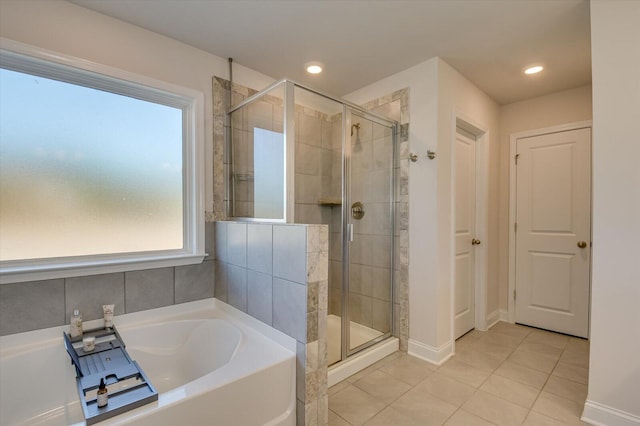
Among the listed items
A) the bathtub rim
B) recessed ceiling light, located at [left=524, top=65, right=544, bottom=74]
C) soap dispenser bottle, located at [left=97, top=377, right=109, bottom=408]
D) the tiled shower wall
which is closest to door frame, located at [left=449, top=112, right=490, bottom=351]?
recessed ceiling light, located at [left=524, top=65, right=544, bottom=74]

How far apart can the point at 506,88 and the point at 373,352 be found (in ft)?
9.21

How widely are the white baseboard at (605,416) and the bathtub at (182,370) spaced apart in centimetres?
166

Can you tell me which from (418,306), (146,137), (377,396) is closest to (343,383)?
(377,396)

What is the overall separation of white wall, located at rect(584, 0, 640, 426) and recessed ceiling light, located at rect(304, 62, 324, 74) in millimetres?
1764

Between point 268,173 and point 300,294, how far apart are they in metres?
0.90

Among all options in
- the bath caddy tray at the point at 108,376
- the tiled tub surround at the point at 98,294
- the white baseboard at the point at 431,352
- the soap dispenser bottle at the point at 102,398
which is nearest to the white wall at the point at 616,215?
the white baseboard at the point at 431,352

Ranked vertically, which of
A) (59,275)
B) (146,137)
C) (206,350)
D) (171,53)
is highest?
(171,53)

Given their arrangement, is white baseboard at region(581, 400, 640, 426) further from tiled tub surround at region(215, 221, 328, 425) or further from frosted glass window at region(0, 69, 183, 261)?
frosted glass window at region(0, 69, 183, 261)

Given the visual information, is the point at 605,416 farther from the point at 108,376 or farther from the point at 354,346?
the point at 108,376

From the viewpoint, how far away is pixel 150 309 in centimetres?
204

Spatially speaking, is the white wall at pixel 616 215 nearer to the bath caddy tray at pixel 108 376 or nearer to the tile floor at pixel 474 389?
the tile floor at pixel 474 389

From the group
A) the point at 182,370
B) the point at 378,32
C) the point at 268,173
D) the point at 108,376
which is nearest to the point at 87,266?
the point at 108,376

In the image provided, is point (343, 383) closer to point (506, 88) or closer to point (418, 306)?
point (418, 306)

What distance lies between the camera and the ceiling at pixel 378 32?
70.4 inches
